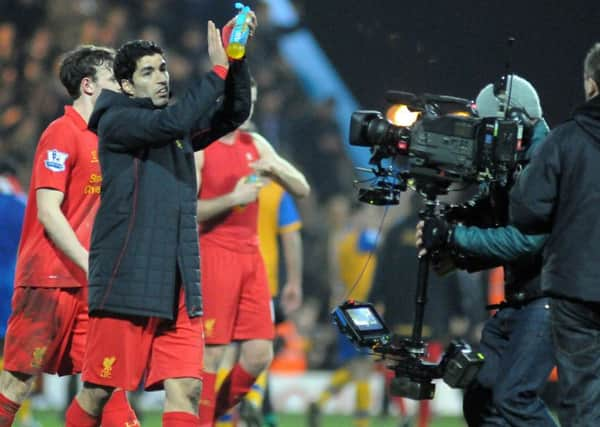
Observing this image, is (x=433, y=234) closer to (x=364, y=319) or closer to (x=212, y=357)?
(x=364, y=319)

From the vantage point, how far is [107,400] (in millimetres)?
5855

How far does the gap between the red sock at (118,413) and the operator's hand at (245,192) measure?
1.87 m

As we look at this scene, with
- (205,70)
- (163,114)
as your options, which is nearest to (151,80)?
(163,114)

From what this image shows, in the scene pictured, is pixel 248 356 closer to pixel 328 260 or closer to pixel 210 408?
pixel 210 408

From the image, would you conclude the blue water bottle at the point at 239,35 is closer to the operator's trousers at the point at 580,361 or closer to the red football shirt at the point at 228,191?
the operator's trousers at the point at 580,361

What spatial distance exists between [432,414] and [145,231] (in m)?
7.31

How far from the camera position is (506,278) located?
20.1 ft

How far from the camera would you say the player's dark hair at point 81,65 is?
266 inches

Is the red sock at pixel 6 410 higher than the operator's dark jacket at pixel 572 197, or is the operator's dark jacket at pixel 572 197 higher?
the operator's dark jacket at pixel 572 197

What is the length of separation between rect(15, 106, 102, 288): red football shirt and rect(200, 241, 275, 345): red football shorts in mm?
1172

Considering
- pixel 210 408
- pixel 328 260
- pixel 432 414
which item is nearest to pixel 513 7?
pixel 210 408

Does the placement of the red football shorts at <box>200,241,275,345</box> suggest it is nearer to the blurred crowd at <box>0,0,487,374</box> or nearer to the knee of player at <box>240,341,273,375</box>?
the knee of player at <box>240,341,273,375</box>

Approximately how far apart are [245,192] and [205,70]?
23.5 feet

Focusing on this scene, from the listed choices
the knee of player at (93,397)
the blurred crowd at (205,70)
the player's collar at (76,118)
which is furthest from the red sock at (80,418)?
the blurred crowd at (205,70)
